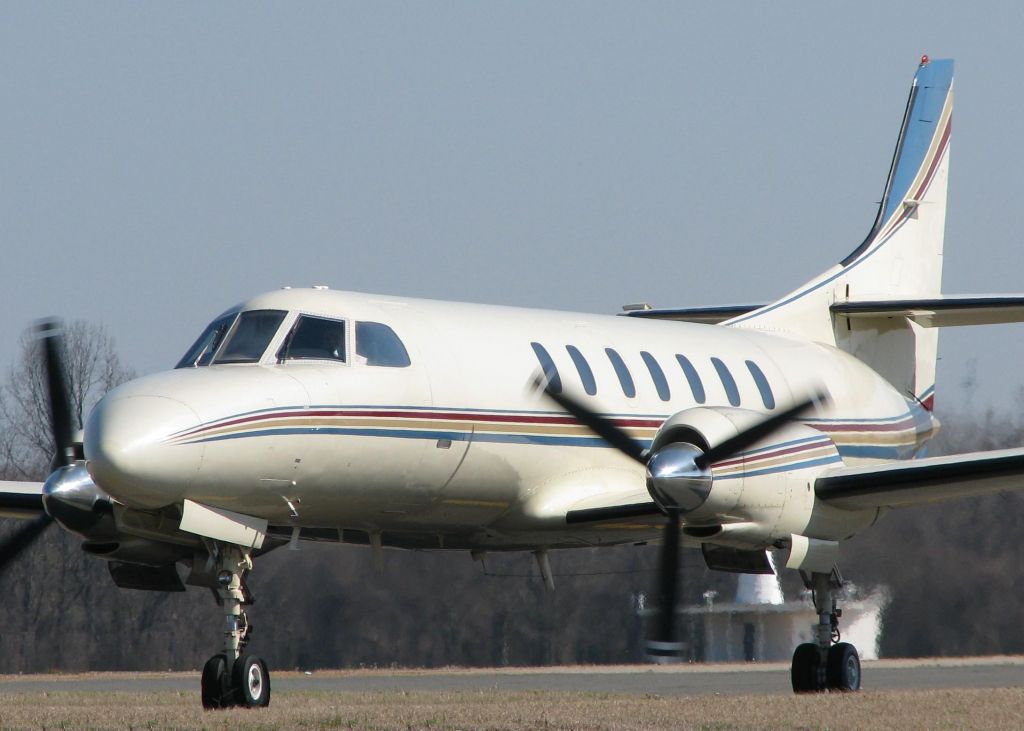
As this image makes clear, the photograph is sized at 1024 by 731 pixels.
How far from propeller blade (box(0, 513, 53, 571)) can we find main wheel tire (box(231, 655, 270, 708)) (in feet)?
10.4

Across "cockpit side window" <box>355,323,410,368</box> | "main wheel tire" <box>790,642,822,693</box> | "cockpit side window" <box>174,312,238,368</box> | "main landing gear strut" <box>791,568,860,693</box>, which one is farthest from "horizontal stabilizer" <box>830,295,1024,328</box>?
"cockpit side window" <box>174,312,238,368</box>

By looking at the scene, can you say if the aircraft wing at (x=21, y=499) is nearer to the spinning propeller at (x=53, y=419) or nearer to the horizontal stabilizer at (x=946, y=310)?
the spinning propeller at (x=53, y=419)

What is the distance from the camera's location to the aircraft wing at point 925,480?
13.5 metres

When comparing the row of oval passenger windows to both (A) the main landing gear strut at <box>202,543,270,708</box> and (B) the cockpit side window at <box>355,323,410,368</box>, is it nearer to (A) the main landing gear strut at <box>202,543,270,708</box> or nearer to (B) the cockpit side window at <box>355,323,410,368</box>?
(B) the cockpit side window at <box>355,323,410,368</box>

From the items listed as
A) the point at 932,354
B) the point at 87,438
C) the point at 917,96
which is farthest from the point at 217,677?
the point at 917,96

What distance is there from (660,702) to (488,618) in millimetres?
12663

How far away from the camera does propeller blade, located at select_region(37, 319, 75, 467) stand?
Answer: 541 inches

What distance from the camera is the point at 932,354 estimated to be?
1959 centimetres

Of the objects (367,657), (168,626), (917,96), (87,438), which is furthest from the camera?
(168,626)

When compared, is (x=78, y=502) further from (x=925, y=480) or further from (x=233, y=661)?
(x=925, y=480)

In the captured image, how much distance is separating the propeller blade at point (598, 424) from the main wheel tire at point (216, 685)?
386cm

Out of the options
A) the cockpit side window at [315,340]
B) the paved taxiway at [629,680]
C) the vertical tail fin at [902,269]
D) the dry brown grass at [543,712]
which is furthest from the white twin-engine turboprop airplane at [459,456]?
the paved taxiway at [629,680]

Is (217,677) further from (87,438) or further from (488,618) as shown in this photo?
(488,618)

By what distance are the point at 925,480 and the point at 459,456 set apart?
417 centimetres
